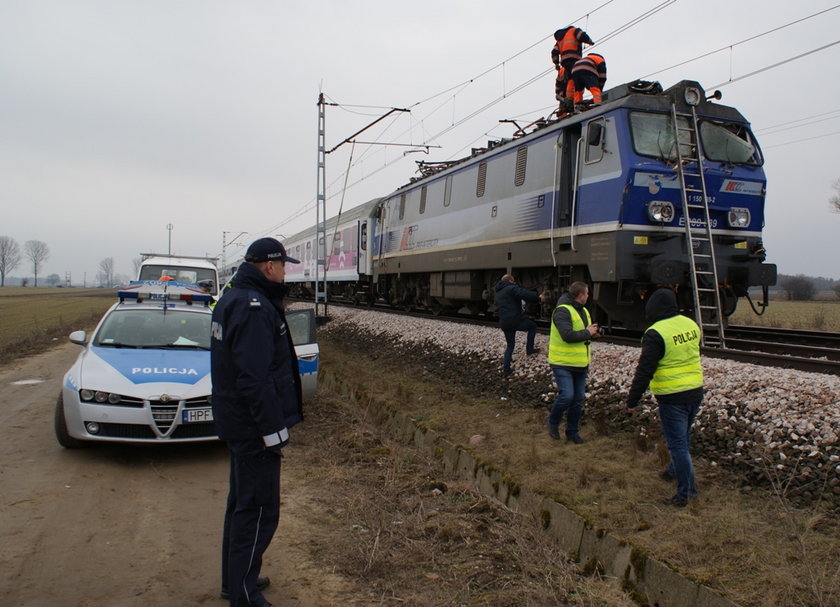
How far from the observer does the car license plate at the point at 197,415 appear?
19.4ft

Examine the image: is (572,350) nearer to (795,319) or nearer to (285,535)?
(285,535)

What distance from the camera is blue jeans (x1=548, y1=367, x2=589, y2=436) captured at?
19.9 ft

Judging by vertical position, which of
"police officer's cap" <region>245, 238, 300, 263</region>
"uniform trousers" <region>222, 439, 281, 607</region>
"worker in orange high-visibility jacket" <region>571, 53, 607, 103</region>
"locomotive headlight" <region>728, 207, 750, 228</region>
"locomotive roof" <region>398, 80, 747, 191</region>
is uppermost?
"worker in orange high-visibility jacket" <region>571, 53, 607, 103</region>

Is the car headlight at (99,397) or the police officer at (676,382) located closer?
the police officer at (676,382)

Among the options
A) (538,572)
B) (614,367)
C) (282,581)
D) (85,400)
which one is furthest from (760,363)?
(85,400)

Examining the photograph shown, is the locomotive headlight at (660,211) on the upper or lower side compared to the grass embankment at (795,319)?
upper

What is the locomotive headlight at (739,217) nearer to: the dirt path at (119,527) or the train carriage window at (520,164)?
the train carriage window at (520,164)

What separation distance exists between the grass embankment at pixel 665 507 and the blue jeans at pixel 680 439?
15 cm

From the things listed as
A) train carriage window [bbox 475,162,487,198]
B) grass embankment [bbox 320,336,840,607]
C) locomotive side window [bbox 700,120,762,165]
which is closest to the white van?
train carriage window [bbox 475,162,487,198]

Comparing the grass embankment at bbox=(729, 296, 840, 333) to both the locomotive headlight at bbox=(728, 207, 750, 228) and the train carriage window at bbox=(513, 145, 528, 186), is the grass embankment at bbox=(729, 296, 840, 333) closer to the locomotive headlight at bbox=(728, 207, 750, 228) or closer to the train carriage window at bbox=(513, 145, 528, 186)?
the locomotive headlight at bbox=(728, 207, 750, 228)

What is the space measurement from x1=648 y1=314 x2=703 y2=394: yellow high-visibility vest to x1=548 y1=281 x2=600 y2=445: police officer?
1331mm

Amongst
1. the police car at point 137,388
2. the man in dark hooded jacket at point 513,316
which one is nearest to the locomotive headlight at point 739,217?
the man in dark hooded jacket at point 513,316

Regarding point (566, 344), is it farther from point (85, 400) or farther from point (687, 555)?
point (85, 400)

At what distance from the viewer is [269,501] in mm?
3361
